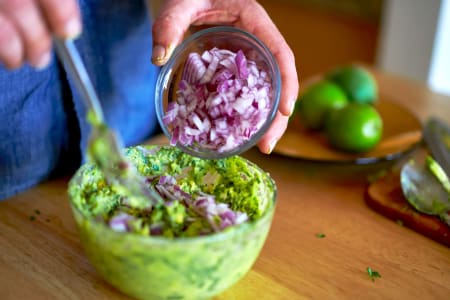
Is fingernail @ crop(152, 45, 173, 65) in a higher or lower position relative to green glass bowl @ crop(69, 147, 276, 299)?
higher

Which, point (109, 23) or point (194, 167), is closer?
point (194, 167)

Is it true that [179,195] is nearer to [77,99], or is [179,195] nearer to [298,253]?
[298,253]

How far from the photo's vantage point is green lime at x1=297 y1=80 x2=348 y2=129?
1.40 metres

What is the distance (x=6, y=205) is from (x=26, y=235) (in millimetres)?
129

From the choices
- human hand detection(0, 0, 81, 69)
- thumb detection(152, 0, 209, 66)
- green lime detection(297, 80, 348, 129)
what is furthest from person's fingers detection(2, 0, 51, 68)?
green lime detection(297, 80, 348, 129)

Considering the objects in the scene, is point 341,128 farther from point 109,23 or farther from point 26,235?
point 26,235

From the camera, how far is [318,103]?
1.40 meters

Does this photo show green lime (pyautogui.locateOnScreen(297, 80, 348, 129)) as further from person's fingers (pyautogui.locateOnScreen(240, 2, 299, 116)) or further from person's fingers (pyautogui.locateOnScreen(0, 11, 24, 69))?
person's fingers (pyautogui.locateOnScreen(0, 11, 24, 69))

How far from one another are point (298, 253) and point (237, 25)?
47 cm

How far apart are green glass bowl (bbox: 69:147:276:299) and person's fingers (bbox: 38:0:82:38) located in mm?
246

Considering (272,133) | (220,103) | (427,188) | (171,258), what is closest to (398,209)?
(427,188)

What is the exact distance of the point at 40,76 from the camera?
106cm

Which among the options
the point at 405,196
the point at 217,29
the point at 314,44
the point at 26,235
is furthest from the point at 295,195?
the point at 314,44

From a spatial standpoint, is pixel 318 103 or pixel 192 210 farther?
pixel 318 103
